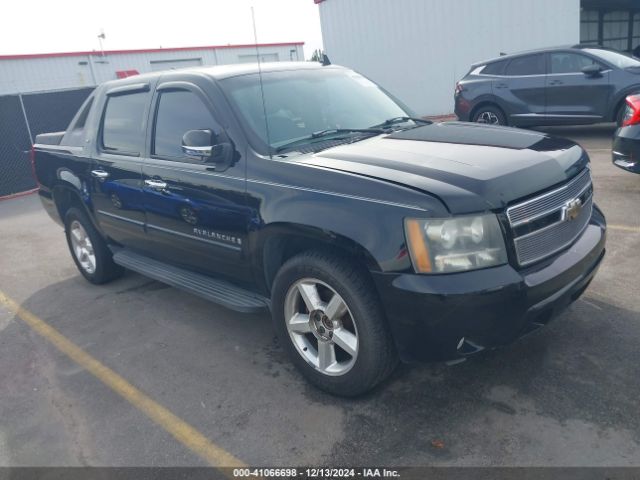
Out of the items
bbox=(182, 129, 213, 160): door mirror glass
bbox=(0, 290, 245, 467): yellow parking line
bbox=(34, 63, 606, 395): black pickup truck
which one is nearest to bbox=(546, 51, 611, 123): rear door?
bbox=(34, 63, 606, 395): black pickup truck

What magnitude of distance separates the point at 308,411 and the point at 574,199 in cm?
188

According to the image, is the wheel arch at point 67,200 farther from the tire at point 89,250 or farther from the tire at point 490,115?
the tire at point 490,115

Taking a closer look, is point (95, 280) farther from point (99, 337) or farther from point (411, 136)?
point (411, 136)

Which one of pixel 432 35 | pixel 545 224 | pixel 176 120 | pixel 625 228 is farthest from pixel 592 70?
pixel 176 120

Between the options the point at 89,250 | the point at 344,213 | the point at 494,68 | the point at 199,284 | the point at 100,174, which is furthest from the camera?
the point at 494,68

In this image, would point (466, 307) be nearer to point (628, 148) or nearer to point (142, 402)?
point (142, 402)

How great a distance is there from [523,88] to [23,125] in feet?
34.4

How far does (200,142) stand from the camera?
11.2 ft

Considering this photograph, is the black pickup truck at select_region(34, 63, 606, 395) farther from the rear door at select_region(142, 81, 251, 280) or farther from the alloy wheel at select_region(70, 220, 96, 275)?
the alloy wheel at select_region(70, 220, 96, 275)

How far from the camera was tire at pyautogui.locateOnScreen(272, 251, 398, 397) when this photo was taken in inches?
112

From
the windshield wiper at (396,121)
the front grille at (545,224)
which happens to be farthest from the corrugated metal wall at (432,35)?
the front grille at (545,224)

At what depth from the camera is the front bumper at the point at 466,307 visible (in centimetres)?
256

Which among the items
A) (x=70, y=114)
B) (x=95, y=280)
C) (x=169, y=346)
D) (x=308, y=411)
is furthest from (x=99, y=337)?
(x=70, y=114)

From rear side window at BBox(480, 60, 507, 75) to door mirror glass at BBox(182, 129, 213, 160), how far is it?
28.0 ft
